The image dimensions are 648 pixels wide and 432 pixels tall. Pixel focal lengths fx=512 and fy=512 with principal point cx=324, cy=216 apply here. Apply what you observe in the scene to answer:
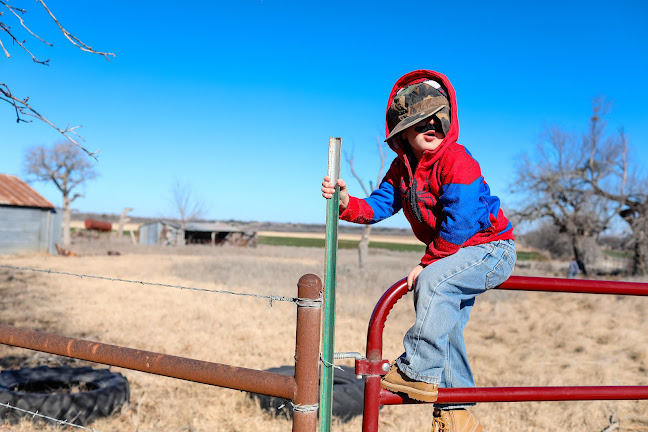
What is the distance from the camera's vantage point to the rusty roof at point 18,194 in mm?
25688

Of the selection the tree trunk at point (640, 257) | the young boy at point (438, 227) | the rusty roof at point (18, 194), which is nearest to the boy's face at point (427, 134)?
the young boy at point (438, 227)

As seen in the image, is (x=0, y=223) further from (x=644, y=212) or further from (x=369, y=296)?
(x=644, y=212)

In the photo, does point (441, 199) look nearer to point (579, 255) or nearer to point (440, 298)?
point (440, 298)

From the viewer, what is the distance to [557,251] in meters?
47.7

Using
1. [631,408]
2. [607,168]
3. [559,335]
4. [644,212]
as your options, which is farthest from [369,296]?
[607,168]

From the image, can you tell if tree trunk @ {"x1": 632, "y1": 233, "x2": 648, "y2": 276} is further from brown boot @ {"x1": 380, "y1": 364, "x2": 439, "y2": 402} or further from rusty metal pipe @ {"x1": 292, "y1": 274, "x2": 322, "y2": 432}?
rusty metal pipe @ {"x1": 292, "y1": 274, "x2": 322, "y2": 432}

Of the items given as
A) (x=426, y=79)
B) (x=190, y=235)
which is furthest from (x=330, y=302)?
(x=190, y=235)

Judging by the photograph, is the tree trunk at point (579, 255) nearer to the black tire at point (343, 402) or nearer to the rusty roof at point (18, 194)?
the black tire at point (343, 402)

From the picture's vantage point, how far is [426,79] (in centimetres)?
191

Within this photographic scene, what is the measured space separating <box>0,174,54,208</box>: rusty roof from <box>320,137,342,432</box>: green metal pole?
28.3 meters

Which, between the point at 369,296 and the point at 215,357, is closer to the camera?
the point at 215,357

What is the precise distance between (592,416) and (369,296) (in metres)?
9.22

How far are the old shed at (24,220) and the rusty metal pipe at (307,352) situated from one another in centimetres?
2825

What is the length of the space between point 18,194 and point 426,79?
29.7 metres
